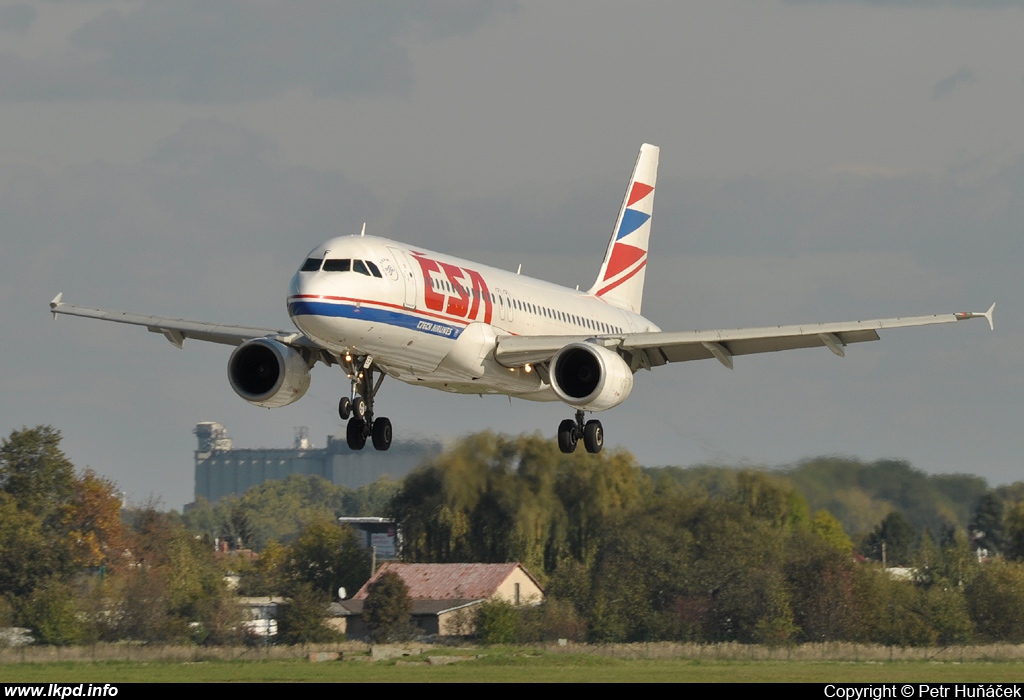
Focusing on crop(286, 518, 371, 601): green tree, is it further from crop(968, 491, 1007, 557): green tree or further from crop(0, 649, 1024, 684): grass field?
crop(968, 491, 1007, 557): green tree

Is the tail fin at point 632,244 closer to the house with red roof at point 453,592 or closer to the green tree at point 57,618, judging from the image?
the house with red roof at point 453,592

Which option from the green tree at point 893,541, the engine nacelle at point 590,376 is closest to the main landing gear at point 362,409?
the engine nacelle at point 590,376

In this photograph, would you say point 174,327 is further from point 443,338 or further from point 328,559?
point 328,559

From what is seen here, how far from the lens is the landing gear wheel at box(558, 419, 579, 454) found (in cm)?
4597

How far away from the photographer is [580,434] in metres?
46.1

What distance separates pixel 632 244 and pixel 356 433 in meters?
18.6

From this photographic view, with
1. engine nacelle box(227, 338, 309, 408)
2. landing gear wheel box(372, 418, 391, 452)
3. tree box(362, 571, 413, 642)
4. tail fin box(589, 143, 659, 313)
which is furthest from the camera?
tree box(362, 571, 413, 642)

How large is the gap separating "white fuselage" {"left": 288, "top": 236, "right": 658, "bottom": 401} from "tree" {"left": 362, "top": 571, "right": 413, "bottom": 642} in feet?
71.4

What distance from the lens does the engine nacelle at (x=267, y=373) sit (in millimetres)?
43250

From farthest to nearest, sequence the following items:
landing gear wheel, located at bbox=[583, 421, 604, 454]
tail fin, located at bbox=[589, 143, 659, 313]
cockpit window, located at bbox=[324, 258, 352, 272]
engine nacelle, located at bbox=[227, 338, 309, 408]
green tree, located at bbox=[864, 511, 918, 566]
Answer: green tree, located at bbox=[864, 511, 918, 566] < tail fin, located at bbox=[589, 143, 659, 313] < landing gear wheel, located at bbox=[583, 421, 604, 454] < engine nacelle, located at bbox=[227, 338, 309, 408] < cockpit window, located at bbox=[324, 258, 352, 272]

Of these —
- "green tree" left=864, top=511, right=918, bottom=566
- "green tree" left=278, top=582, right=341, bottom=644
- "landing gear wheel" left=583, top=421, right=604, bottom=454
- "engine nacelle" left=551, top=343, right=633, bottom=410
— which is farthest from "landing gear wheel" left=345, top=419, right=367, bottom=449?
"green tree" left=864, top=511, right=918, bottom=566

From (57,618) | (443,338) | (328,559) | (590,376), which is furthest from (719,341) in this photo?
(328,559)

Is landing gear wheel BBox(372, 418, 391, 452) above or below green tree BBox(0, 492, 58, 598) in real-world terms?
above
